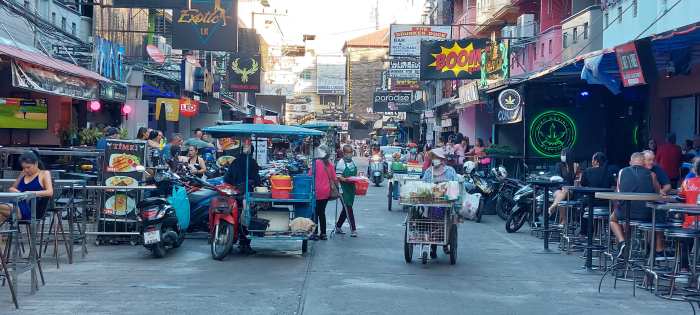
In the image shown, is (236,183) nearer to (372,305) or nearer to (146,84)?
(372,305)

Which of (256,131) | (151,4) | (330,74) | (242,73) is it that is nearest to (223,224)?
(256,131)

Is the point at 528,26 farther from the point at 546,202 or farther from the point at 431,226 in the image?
the point at 431,226

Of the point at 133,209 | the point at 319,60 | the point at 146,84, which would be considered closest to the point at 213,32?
the point at 146,84

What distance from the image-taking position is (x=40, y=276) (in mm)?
10180

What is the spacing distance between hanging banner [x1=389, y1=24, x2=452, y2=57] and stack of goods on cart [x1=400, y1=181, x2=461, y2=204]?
83.7 feet

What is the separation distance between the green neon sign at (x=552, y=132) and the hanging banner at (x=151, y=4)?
10.5m

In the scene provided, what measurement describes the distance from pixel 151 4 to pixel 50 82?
7.10 metres

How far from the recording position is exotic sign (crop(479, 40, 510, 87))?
84.0 ft

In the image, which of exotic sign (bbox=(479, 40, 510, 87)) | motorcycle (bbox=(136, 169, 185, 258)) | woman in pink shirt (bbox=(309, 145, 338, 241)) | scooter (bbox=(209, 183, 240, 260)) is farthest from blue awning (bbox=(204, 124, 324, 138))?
exotic sign (bbox=(479, 40, 510, 87))

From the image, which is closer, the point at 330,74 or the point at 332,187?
the point at 332,187

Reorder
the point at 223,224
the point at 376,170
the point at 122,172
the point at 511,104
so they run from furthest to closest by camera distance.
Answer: the point at 376,170 → the point at 511,104 → the point at 122,172 → the point at 223,224

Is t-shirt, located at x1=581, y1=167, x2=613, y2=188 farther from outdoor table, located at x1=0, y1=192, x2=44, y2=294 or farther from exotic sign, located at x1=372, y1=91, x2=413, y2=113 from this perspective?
exotic sign, located at x1=372, y1=91, x2=413, y2=113

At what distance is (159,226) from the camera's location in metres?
12.6

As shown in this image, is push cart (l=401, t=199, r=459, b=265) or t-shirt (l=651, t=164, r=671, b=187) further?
t-shirt (l=651, t=164, r=671, b=187)
